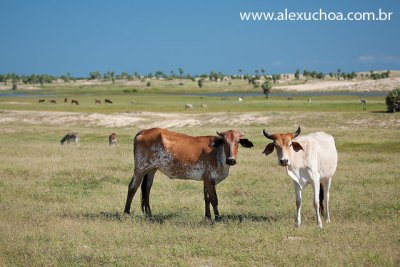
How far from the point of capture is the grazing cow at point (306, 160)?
1211 centimetres

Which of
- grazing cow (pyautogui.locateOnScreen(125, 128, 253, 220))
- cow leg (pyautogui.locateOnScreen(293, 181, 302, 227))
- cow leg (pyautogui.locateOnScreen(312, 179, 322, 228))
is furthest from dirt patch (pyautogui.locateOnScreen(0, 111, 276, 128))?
cow leg (pyautogui.locateOnScreen(293, 181, 302, 227))

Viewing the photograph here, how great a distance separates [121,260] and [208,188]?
4222 mm

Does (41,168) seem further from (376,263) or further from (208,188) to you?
(376,263)

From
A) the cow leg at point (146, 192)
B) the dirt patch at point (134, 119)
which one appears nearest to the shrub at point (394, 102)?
the dirt patch at point (134, 119)

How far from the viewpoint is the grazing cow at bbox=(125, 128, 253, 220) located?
1294cm

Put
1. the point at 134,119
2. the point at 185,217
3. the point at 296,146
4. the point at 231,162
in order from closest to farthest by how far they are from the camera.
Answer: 1. the point at 296,146
2. the point at 231,162
3. the point at 185,217
4. the point at 134,119

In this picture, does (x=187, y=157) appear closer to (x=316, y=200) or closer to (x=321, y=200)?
(x=316, y=200)

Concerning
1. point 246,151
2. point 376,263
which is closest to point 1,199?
point 376,263

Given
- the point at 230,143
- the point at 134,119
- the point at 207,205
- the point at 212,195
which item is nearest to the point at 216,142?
the point at 230,143

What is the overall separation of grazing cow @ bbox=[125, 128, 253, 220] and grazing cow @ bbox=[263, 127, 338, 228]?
3.52ft

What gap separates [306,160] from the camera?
41.2ft

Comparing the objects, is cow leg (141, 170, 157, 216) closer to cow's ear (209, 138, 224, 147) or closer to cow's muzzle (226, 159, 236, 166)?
cow's ear (209, 138, 224, 147)

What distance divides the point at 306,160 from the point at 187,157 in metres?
2.87

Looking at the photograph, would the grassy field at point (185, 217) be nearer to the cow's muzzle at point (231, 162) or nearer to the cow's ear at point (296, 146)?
the cow's muzzle at point (231, 162)
